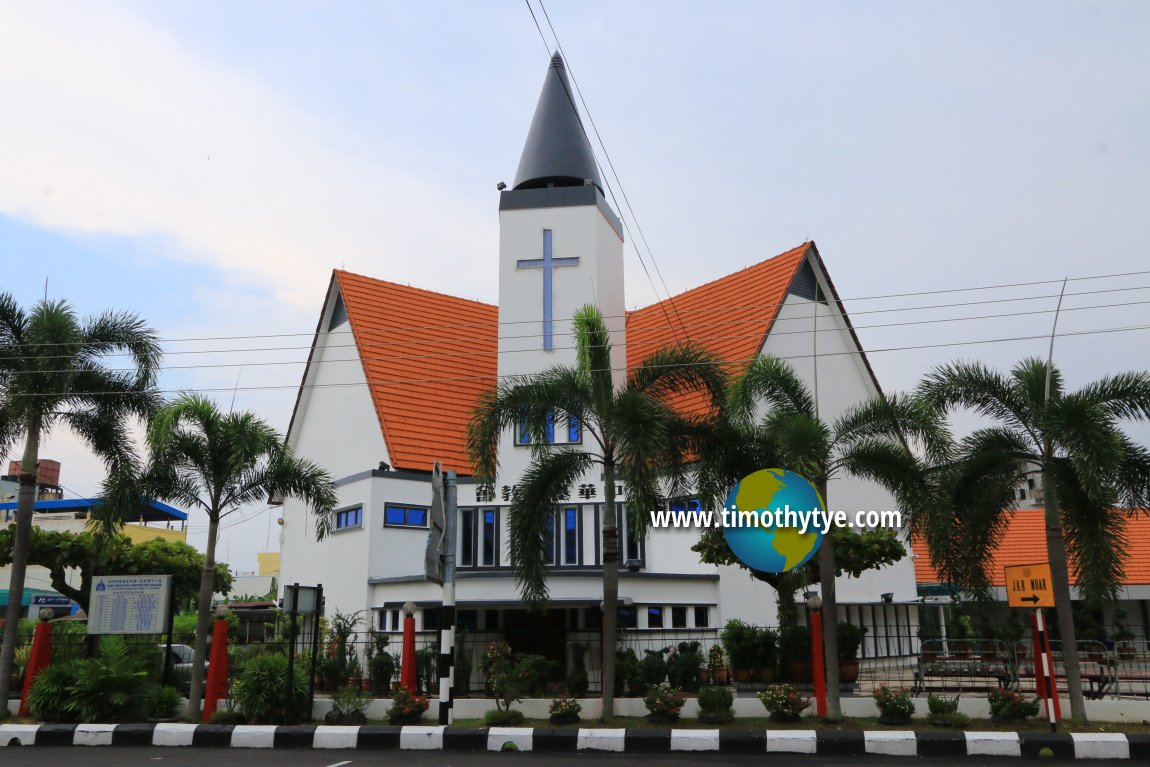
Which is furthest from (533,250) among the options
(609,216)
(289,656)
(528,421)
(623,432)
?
(289,656)

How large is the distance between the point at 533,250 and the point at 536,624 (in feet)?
32.2

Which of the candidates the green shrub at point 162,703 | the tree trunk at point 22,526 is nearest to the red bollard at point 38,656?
the tree trunk at point 22,526

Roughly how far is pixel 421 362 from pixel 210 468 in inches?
509

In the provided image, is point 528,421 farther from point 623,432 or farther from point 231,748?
point 231,748

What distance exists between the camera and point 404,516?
85.3ft

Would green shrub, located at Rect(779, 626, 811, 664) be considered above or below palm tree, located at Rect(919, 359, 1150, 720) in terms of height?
below

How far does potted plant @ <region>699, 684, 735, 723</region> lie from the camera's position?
50.3 feet

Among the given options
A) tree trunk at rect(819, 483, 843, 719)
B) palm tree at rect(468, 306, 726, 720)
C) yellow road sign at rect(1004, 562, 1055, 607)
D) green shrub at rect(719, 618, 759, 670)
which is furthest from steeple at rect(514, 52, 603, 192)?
yellow road sign at rect(1004, 562, 1055, 607)

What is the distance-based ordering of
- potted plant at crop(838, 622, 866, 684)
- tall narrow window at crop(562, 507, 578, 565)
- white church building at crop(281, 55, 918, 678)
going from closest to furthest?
potted plant at crop(838, 622, 866, 684) → white church building at crop(281, 55, 918, 678) → tall narrow window at crop(562, 507, 578, 565)

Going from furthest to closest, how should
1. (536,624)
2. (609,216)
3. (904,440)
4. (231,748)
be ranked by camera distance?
(609,216)
(536,624)
(904,440)
(231,748)

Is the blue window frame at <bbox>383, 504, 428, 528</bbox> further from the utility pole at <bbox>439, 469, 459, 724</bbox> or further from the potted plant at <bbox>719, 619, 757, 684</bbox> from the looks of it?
the potted plant at <bbox>719, 619, 757, 684</bbox>

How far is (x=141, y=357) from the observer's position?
730 inches

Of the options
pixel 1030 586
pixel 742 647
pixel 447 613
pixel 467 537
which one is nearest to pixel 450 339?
pixel 467 537

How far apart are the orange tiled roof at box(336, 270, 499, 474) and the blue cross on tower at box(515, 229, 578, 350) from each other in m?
3.85
